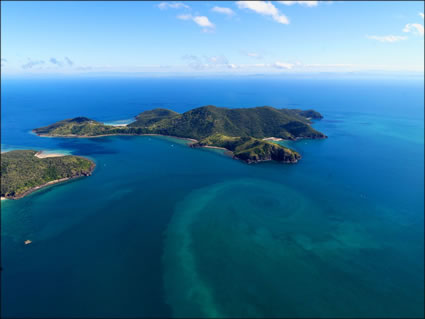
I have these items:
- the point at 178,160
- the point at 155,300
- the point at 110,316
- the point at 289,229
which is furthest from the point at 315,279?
the point at 178,160

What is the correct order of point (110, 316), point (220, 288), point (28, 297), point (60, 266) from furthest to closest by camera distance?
point (60, 266)
point (220, 288)
point (28, 297)
point (110, 316)

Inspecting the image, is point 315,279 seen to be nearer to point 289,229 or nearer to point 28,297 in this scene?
point 289,229

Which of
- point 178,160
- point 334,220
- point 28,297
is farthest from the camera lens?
point 178,160

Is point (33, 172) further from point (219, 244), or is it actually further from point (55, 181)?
point (219, 244)

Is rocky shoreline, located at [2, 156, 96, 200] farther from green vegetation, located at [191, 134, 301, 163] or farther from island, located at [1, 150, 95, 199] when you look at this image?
green vegetation, located at [191, 134, 301, 163]

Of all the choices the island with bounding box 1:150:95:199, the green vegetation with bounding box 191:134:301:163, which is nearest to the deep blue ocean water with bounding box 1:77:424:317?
the island with bounding box 1:150:95:199

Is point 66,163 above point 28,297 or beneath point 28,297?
above

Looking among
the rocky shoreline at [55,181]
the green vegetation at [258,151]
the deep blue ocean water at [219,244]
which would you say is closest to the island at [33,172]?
the rocky shoreline at [55,181]

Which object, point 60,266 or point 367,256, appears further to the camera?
point 367,256
